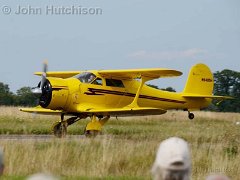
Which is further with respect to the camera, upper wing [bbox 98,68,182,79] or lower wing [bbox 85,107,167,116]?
upper wing [bbox 98,68,182,79]

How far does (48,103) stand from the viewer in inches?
719

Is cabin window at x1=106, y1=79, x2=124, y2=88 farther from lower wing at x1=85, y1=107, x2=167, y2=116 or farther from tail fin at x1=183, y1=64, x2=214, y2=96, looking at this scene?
tail fin at x1=183, y1=64, x2=214, y2=96

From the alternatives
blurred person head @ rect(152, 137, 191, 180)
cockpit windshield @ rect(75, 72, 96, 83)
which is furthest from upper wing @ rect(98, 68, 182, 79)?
blurred person head @ rect(152, 137, 191, 180)

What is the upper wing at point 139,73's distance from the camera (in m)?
19.8

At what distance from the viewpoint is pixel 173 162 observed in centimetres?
303

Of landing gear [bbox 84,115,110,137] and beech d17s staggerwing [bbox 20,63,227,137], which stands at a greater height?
beech d17s staggerwing [bbox 20,63,227,137]

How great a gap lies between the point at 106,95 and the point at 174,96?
4.84 meters

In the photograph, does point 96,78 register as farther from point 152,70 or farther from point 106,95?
point 152,70

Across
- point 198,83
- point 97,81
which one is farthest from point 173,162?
point 198,83

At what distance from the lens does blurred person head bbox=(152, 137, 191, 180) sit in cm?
304

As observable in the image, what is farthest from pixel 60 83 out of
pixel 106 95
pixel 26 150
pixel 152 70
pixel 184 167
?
pixel 184 167

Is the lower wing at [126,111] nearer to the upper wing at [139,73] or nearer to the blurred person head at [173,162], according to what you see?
the upper wing at [139,73]

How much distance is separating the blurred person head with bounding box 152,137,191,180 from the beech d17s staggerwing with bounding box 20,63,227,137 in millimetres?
14158

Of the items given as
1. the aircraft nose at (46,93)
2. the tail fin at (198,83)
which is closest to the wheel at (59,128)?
the aircraft nose at (46,93)
